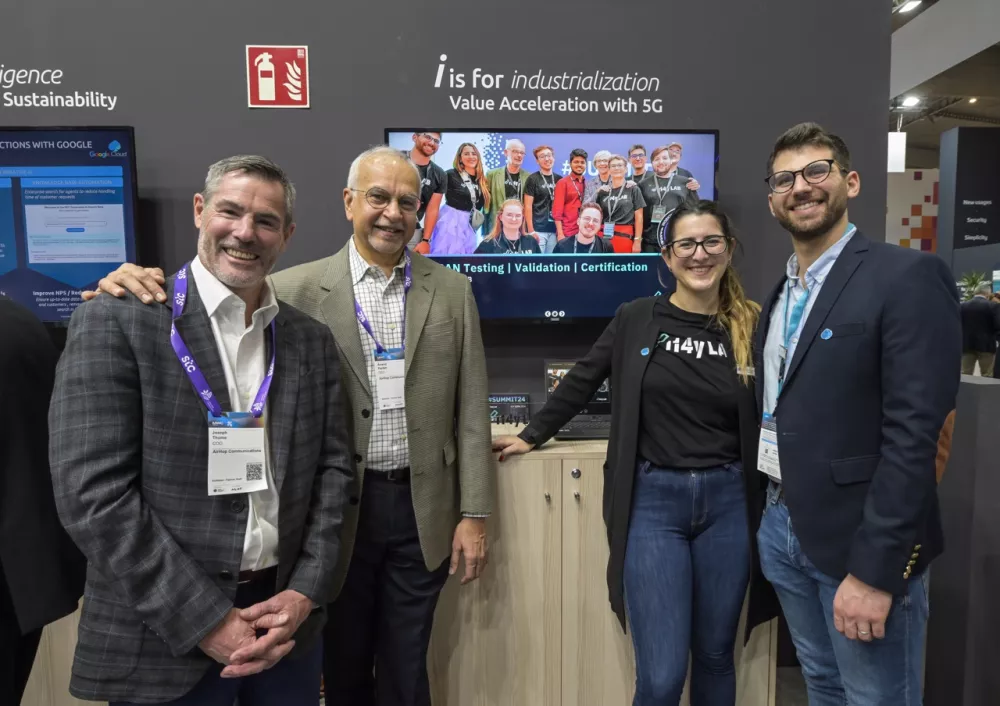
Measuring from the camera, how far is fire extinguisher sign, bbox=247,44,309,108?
252cm

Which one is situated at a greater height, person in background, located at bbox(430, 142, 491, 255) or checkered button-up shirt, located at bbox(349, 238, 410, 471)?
person in background, located at bbox(430, 142, 491, 255)

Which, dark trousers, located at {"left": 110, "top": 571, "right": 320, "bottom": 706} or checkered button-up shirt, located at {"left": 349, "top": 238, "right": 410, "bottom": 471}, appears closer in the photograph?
dark trousers, located at {"left": 110, "top": 571, "right": 320, "bottom": 706}

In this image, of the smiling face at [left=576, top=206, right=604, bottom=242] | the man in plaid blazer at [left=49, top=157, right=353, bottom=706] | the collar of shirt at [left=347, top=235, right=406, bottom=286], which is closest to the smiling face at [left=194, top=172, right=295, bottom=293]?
the man in plaid blazer at [left=49, top=157, right=353, bottom=706]

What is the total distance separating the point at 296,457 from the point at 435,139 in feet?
5.23

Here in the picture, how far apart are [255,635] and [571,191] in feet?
6.48

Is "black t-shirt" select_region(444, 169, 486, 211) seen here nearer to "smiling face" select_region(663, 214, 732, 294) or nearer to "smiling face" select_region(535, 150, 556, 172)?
"smiling face" select_region(535, 150, 556, 172)

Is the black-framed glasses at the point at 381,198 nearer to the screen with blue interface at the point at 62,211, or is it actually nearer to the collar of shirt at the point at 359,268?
the collar of shirt at the point at 359,268

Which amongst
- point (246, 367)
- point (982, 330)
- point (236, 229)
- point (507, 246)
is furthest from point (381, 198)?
point (982, 330)

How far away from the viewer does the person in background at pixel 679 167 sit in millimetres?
2465

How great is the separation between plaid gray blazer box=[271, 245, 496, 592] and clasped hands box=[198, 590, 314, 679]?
319mm

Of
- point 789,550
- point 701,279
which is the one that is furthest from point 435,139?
point 789,550

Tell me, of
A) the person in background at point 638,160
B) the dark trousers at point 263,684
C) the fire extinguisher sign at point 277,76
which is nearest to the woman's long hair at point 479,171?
the person in background at point 638,160

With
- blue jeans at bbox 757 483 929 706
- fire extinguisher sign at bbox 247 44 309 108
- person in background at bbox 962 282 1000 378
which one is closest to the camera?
blue jeans at bbox 757 483 929 706

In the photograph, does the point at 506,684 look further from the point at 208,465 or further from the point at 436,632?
the point at 208,465
